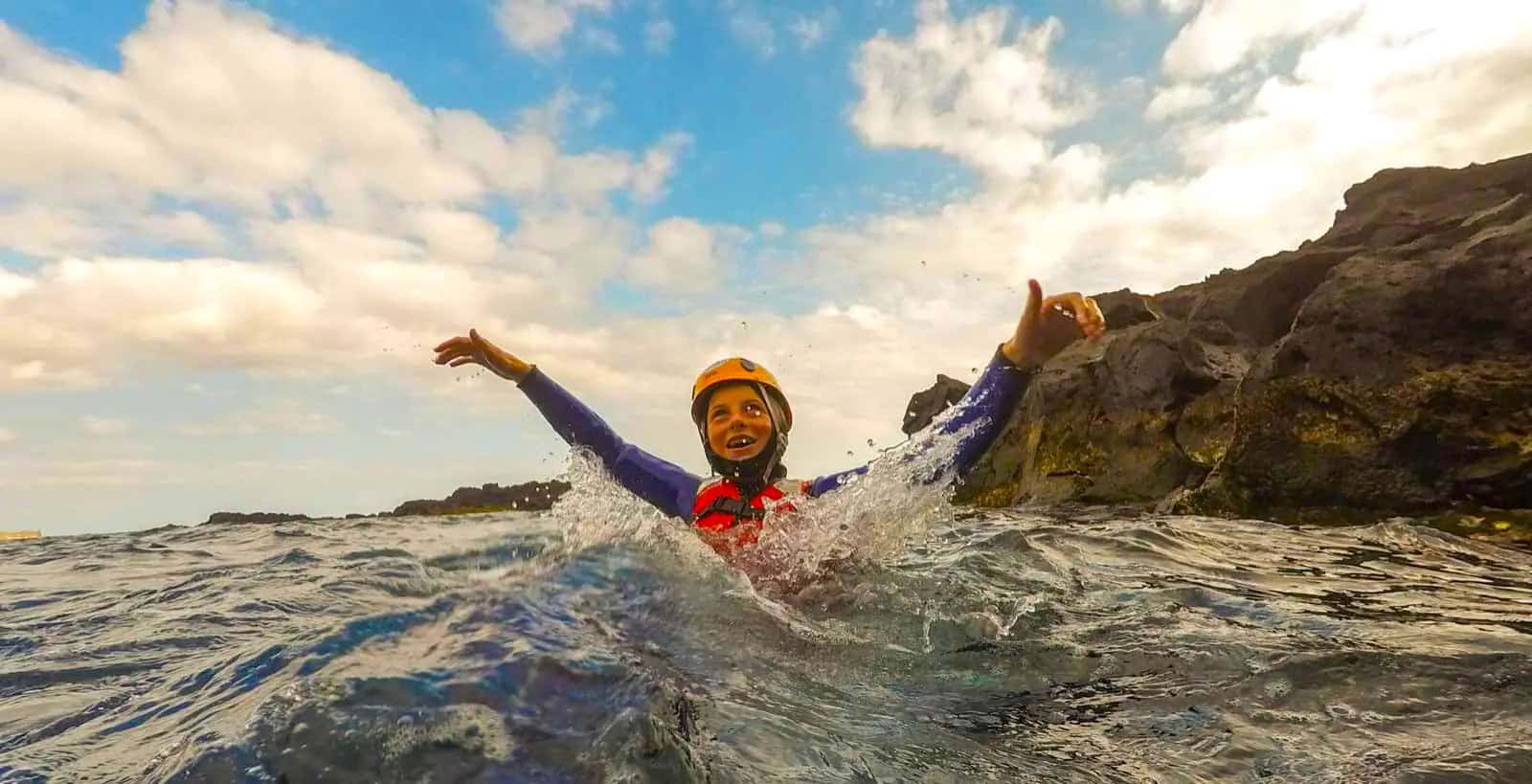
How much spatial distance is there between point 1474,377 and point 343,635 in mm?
12324

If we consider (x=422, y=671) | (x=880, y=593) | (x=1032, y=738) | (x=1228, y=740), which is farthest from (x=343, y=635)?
(x=880, y=593)

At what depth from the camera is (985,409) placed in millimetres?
5414

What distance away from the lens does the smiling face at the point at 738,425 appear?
20.1 ft

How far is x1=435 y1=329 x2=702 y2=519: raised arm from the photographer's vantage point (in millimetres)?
6285

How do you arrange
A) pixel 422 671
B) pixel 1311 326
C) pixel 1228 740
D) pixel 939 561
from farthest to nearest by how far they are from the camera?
pixel 1311 326 < pixel 939 561 < pixel 1228 740 < pixel 422 671

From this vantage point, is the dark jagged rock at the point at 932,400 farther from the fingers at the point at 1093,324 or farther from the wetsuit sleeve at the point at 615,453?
the fingers at the point at 1093,324

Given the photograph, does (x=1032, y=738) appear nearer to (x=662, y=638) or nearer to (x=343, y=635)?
(x=662, y=638)

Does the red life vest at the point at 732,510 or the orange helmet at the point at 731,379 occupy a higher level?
the orange helmet at the point at 731,379

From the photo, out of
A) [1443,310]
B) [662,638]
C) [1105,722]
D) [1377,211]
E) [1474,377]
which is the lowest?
[1105,722]

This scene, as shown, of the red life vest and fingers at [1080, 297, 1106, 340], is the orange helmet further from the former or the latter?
fingers at [1080, 297, 1106, 340]

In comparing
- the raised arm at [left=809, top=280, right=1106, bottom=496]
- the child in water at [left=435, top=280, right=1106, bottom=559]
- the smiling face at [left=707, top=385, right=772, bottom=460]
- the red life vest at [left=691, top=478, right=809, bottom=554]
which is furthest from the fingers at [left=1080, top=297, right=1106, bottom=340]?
the smiling face at [left=707, top=385, right=772, bottom=460]

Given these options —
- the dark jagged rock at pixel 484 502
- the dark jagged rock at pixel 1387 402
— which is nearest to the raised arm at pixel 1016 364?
the dark jagged rock at pixel 1387 402

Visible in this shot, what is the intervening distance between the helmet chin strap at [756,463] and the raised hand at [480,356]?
5.25 ft

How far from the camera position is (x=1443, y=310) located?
10352 mm
